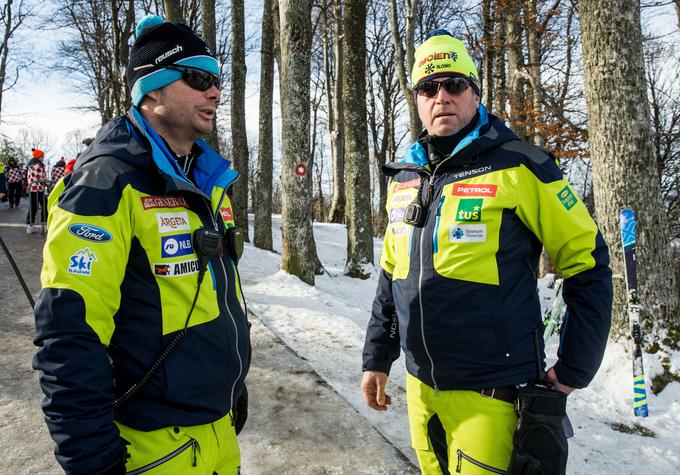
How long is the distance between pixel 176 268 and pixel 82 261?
326mm

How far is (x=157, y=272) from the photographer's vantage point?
67.1 inches

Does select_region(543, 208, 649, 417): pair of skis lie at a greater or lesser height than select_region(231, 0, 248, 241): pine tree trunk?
lesser

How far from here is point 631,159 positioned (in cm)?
505

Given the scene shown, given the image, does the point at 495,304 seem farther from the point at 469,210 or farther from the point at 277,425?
the point at 277,425

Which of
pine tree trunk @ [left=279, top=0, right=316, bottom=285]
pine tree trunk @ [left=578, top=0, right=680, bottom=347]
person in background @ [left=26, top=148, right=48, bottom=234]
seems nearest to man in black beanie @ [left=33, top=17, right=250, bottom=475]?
pine tree trunk @ [left=578, top=0, right=680, bottom=347]

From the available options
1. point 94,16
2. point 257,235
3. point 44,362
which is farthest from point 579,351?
point 94,16

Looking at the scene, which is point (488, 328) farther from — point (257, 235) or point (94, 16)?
point (94, 16)

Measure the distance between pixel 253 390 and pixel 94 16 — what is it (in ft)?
66.5

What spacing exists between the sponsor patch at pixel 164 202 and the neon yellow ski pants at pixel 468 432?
134 cm

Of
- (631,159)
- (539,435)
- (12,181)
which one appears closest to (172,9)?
(631,159)

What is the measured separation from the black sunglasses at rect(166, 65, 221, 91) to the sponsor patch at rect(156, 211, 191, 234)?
0.59 metres

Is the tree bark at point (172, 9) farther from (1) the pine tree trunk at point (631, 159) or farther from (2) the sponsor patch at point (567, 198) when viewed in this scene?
(2) the sponsor patch at point (567, 198)

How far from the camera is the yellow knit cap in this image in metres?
2.38

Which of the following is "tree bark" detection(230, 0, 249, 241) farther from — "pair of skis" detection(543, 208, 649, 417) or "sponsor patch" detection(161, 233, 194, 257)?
"sponsor patch" detection(161, 233, 194, 257)
